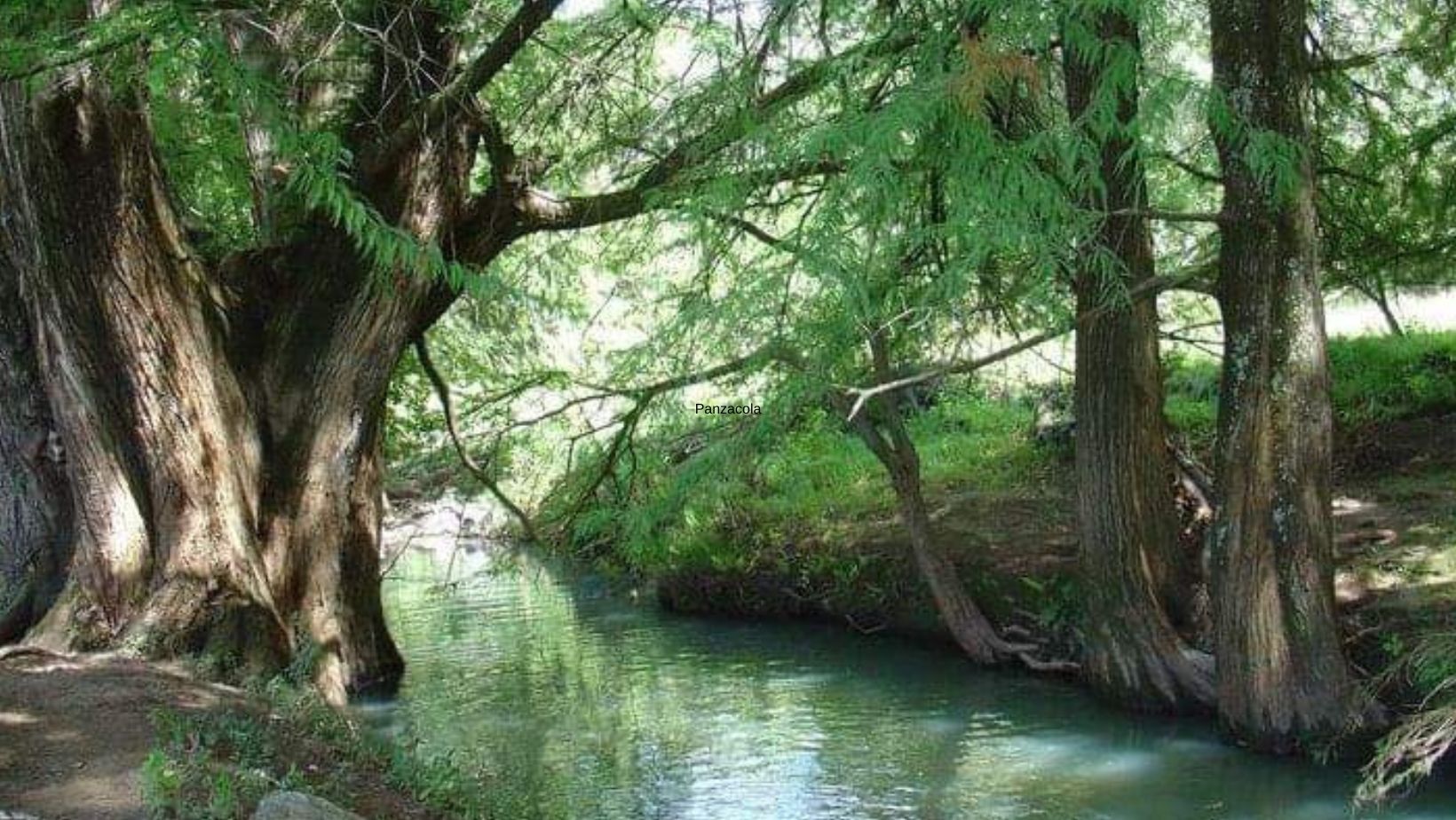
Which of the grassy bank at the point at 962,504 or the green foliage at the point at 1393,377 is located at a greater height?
the green foliage at the point at 1393,377

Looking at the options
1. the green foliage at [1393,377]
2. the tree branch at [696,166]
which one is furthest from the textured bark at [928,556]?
the green foliage at [1393,377]

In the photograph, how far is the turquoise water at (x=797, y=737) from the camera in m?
8.34

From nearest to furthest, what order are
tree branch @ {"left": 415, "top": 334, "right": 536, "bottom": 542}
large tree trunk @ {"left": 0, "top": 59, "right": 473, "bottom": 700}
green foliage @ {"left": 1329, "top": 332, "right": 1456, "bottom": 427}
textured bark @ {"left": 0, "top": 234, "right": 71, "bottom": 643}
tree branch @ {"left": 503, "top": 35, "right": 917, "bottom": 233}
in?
1. tree branch @ {"left": 503, "top": 35, "right": 917, "bottom": 233}
2. large tree trunk @ {"left": 0, "top": 59, "right": 473, "bottom": 700}
3. textured bark @ {"left": 0, "top": 234, "right": 71, "bottom": 643}
4. tree branch @ {"left": 415, "top": 334, "right": 536, "bottom": 542}
5. green foliage @ {"left": 1329, "top": 332, "right": 1456, "bottom": 427}

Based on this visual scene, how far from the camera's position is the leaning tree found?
26.7 ft

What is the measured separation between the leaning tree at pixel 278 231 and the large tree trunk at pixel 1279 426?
2.36m

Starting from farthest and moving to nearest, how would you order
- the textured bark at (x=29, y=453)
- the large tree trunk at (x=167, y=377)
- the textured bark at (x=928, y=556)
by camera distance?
1. the textured bark at (x=928, y=556)
2. the textured bark at (x=29, y=453)
3. the large tree trunk at (x=167, y=377)

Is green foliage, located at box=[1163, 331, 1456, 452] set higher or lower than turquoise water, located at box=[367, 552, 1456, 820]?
higher

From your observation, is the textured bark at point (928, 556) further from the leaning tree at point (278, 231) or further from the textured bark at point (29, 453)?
the textured bark at point (29, 453)

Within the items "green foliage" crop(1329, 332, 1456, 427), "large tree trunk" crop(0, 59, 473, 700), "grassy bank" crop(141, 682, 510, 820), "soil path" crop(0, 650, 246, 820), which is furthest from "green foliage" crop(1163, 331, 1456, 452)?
"soil path" crop(0, 650, 246, 820)

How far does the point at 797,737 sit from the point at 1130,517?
2877 mm

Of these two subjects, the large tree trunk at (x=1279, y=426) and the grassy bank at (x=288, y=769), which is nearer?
the grassy bank at (x=288, y=769)

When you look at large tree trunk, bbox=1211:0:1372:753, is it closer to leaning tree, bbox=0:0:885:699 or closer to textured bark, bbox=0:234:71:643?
leaning tree, bbox=0:0:885:699

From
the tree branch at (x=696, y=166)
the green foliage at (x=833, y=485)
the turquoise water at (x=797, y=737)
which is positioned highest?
the tree branch at (x=696, y=166)

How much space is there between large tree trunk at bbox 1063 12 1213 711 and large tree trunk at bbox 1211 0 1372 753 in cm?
100
